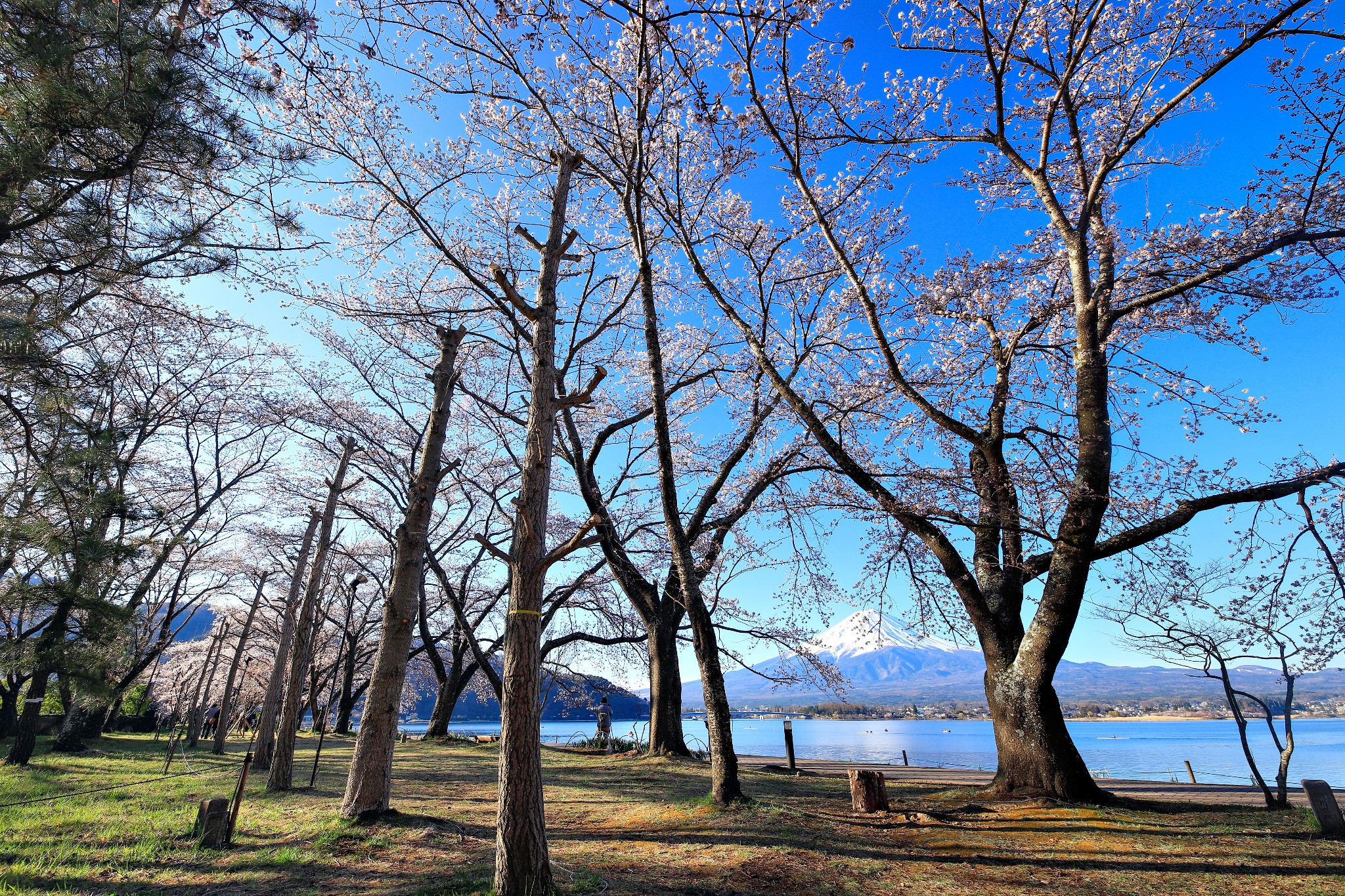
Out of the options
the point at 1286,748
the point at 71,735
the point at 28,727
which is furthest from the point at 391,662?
the point at 71,735

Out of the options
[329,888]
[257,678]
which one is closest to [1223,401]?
[329,888]

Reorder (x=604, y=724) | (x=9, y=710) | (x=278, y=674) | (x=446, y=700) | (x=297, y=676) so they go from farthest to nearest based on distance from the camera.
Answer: (x=446, y=700) → (x=604, y=724) → (x=9, y=710) → (x=278, y=674) → (x=297, y=676)

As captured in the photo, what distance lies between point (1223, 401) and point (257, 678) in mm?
39786

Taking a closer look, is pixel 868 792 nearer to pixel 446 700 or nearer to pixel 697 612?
pixel 697 612

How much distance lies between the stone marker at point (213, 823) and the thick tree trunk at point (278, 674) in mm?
3396

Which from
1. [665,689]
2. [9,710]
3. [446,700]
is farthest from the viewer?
[446,700]

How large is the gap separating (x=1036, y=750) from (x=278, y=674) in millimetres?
10801

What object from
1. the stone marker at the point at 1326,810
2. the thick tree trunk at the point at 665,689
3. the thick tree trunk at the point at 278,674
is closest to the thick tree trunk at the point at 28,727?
the thick tree trunk at the point at 278,674

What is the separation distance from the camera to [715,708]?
674 centimetres

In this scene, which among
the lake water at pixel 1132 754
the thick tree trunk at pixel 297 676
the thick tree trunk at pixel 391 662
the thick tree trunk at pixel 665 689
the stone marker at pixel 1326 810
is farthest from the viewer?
the lake water at pixel 1132 754

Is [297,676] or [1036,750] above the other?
[297,676]

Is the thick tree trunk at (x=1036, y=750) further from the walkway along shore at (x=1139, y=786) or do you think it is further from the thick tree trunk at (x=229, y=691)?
the thick tree trunk at (x=229, y=691)

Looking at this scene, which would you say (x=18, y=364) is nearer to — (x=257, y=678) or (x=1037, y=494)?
(x=1037, y=494)

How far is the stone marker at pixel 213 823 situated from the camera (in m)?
5.38
